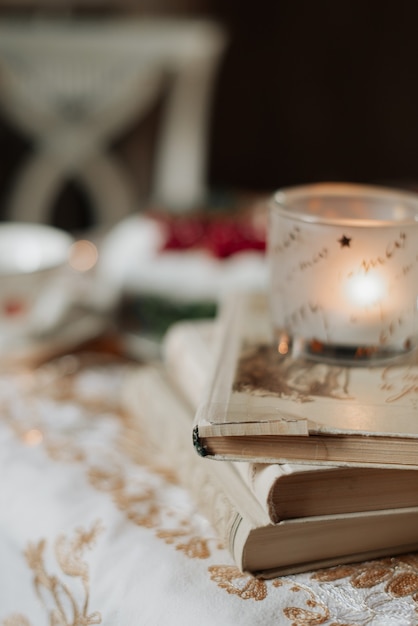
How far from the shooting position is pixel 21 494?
487 millimetres

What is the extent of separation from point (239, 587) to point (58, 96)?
2049 millimetres

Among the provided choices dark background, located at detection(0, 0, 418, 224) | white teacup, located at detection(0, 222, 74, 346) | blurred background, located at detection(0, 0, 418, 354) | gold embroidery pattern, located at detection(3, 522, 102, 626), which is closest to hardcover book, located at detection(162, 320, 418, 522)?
gold embroidery pattern, located at detection(3, 522, 102, 626)

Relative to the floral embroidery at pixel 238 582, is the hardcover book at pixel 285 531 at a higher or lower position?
higher

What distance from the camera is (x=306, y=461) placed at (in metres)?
0.37

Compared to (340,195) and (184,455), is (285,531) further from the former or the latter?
(340,195)

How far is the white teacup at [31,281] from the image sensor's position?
0.67 meters

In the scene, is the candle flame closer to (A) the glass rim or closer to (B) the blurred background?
(A) the glass rim

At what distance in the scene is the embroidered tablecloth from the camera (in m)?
0.38

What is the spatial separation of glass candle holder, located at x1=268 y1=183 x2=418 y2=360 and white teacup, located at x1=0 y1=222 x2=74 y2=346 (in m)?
0.28

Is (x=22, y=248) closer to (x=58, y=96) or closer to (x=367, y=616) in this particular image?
(x=367, y=616)

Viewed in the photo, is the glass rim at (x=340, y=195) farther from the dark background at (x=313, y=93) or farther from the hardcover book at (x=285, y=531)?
the dark background at (x=313, y=93)

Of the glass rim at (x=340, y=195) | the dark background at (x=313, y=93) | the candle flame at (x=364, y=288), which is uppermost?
the glass rim at (x=340, y=195)

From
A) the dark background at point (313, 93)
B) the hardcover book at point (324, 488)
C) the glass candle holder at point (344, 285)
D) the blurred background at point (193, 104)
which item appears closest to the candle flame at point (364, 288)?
the glass candle holder at point (344, 285)

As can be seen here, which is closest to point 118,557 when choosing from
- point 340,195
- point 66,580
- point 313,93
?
point 66,580
